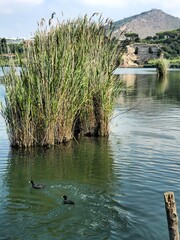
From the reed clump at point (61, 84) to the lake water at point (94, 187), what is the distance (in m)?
0.78

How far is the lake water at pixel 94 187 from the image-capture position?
26.2ft

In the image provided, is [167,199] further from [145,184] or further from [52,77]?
[52,77]

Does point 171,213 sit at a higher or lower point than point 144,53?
higher

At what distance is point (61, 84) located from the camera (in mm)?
14039

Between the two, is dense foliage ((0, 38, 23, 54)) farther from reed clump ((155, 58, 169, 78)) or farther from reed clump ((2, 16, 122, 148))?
reed clump ((155, 58, 169, 78))

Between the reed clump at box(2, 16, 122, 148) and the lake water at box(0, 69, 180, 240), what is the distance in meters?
0.78

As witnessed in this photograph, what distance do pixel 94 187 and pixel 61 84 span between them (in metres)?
4.70

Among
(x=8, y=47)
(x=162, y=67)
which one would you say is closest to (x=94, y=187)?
(x=8, y=47)

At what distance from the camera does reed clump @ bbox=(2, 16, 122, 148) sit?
13.8 meters

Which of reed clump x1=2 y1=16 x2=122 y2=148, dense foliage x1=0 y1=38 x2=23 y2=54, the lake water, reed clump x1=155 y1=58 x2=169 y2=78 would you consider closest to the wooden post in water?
the lake water

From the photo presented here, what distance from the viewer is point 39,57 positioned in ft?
45.3

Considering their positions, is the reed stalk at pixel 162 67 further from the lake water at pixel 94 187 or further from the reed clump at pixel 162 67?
the lake water at pixel 94 187

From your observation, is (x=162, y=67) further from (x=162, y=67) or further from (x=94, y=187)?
(x=94, y=187)

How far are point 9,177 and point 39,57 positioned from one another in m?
4.41
